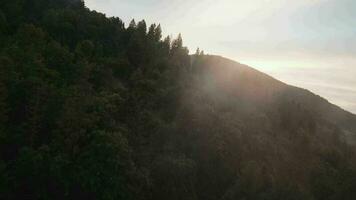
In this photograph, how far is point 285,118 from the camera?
5595 inches

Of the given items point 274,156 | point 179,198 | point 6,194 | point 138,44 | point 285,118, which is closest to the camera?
point 6,194

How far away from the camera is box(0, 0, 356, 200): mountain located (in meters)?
69.7

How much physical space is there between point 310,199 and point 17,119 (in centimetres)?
4658

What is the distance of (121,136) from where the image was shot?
247 ft

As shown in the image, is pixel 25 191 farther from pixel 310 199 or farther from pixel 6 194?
pixel 310 199

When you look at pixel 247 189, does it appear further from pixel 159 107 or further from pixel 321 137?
pixel 321 137

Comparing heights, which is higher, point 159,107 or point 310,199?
point 159,107

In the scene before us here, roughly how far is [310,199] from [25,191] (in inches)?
1678

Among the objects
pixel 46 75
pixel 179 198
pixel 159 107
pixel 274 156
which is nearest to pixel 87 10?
pixel 159 107

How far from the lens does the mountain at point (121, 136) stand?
6969cm

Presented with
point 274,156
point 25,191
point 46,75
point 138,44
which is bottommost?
point 25,191

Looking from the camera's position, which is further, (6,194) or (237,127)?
(237,127)

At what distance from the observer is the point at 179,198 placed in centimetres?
7594

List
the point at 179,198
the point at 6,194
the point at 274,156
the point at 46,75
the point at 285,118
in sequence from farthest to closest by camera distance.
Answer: the point at 285,118
the point at 274,156
the point at 46,75
the point at 179,198
the point at 6,194
